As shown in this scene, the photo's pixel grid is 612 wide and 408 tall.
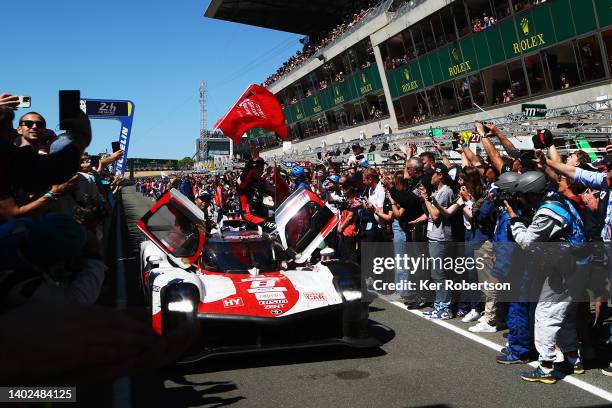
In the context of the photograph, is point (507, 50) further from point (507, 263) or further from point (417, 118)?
point (507, 263)

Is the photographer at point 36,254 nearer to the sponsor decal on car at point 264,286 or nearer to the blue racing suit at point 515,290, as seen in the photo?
the sponsor decal on car at point 264,286

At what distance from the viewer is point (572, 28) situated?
18047 millimetres

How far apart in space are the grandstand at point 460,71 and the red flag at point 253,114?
513cm

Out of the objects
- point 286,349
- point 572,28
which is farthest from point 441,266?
point 572,28

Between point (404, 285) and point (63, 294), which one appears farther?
point (404, 285)

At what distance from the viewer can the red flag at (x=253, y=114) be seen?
34.8ft

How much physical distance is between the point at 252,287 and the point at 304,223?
187 centimetres

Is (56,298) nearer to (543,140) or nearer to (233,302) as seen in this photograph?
(233,302)

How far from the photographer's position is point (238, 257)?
6.91 meters

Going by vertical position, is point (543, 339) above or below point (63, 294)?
below

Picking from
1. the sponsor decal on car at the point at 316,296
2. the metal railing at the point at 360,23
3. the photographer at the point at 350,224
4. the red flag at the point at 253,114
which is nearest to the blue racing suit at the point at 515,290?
the sponsor decal on car at the point at 316,296

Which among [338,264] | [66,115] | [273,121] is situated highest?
[273,121]

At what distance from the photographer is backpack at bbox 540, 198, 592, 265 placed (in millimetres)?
4941

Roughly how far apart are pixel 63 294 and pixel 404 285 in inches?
276
